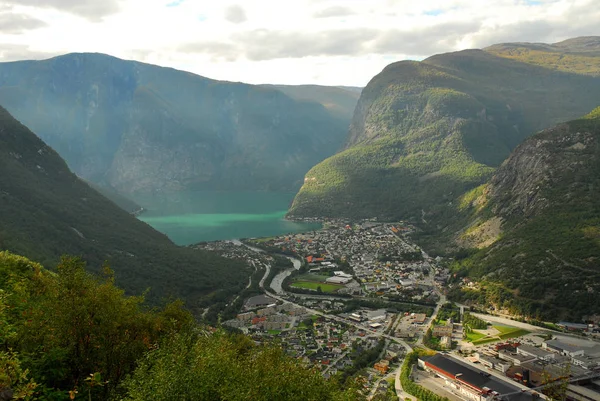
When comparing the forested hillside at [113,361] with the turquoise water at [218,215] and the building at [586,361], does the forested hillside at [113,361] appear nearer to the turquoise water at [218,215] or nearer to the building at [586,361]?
the building at [586,361]

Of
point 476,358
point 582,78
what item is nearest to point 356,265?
point 476,358

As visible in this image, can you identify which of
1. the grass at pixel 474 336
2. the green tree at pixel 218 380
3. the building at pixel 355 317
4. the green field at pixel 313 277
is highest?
the green tree at pixel 218 380

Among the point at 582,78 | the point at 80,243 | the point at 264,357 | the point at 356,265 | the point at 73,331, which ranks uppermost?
the point at 582,78

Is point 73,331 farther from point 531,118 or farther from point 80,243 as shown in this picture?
point 531,118

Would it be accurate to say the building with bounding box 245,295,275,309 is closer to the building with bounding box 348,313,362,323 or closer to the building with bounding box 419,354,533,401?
the building with bounding box 348,313,362,323

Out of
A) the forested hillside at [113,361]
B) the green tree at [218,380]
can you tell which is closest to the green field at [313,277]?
the forested hillside at [113,361]

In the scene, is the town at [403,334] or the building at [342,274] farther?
the building at [342,274]
